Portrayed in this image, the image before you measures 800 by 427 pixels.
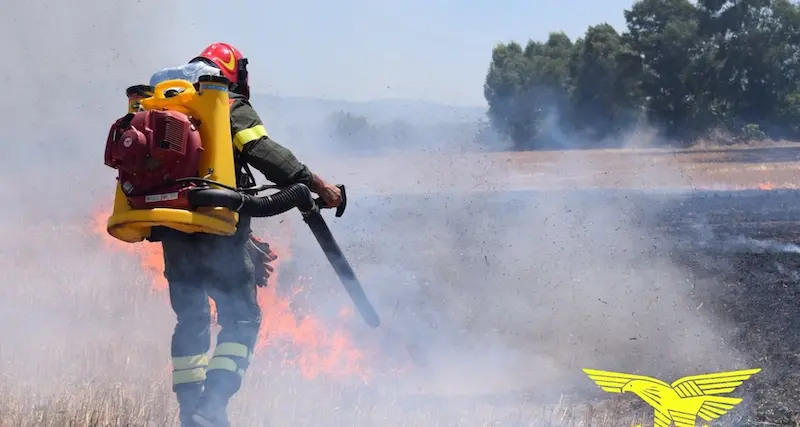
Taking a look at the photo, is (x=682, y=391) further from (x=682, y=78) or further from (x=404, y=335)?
(x=682, y=78)

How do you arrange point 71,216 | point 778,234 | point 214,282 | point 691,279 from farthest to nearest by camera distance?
point 778,234
point 71,216
point 691,279
point 214,282

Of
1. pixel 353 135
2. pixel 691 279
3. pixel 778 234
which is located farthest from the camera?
pixel 353 135

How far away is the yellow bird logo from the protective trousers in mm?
2301

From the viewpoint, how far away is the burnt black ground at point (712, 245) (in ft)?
16.5

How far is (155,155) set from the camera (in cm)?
316

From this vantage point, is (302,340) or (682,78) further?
(682,78)

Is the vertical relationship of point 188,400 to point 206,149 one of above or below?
below

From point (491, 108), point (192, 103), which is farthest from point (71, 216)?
point (491, 108)

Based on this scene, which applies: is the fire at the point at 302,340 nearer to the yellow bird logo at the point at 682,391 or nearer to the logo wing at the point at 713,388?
the yellow bird logo at the point at 682,391

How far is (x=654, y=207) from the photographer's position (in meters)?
12.0

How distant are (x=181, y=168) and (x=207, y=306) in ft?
2.15

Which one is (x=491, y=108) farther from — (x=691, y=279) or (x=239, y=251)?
(x=239, y=251)

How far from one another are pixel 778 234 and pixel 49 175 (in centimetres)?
807

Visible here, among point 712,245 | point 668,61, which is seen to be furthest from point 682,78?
point 712,245
